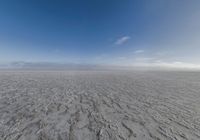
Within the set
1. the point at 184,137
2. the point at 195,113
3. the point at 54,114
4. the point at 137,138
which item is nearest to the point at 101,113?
the point at 137,138

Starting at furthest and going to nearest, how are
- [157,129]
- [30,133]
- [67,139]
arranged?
[157,129] → [30,133] → [67,139]

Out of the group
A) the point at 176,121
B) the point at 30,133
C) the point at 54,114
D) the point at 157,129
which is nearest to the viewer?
the point at 30,133

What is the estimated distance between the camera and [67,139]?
2.79m

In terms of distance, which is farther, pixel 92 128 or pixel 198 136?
pixel 92 128

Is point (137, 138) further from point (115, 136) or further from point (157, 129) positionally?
point (157, 129)

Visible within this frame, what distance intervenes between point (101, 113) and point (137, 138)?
1.88m

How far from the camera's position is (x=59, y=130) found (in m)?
3.17

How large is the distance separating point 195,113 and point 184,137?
95.9 inches

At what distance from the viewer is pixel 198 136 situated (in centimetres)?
295

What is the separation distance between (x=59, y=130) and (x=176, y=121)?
4.65m

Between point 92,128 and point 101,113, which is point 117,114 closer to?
point 101,113

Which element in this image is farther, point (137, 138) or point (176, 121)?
point (176, 121)

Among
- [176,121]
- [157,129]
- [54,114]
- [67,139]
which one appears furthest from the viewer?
[54,114]

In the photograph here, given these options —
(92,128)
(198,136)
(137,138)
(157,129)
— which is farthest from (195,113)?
(92,128)
